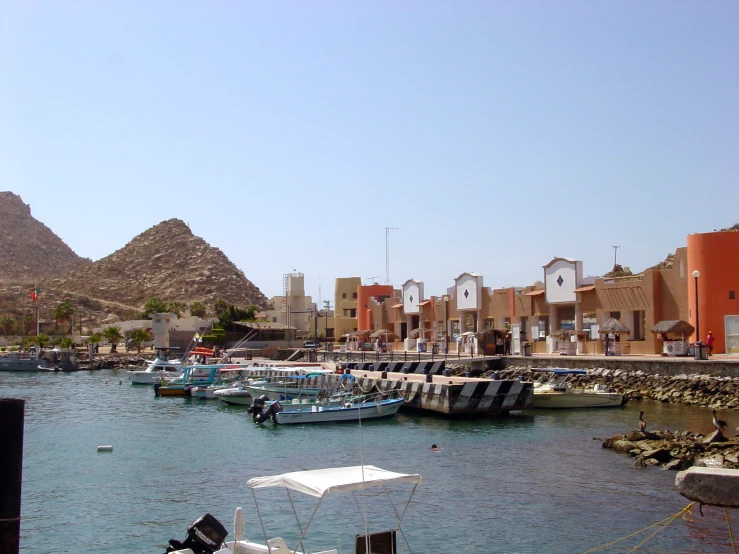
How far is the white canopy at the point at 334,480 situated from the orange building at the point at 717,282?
37733 millimetres

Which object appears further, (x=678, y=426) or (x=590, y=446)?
(x=678, y=426)

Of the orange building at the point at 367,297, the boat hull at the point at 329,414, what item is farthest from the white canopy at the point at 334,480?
the orange building at the point at 367,297

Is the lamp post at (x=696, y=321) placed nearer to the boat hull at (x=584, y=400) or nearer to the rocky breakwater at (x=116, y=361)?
the boat hull at (x=584, y=400)

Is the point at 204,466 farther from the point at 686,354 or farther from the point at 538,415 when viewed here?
the point at 686,354

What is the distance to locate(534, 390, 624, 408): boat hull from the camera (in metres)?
41.6

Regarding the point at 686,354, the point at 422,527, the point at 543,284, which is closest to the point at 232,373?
the point at 543,284

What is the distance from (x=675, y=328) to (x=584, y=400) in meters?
8.97

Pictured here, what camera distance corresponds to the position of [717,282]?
46375 millimetres

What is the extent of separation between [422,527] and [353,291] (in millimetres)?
86224

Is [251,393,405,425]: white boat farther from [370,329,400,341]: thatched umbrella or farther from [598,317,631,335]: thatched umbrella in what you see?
[370,329,400,341]: thatched umbrella

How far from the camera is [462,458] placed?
2794 centimetres

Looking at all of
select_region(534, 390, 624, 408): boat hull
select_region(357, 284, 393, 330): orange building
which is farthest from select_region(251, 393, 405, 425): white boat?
select_region(357, 284, 393, 330): orange building

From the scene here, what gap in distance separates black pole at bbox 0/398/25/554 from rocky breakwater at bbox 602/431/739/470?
19.8 m

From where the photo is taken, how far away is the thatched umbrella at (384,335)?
79.8m
